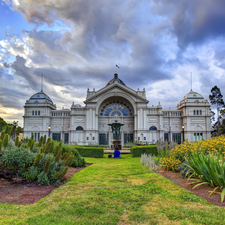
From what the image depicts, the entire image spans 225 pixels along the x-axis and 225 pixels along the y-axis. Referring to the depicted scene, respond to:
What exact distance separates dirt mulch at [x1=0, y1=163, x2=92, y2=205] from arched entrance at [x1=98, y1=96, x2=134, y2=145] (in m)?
40.2

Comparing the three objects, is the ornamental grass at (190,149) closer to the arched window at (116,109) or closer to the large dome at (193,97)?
the arched window at (116,109)

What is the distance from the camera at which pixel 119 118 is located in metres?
49.6

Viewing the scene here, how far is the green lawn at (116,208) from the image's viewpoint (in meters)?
4.96

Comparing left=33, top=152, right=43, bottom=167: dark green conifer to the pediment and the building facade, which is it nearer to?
the building facade

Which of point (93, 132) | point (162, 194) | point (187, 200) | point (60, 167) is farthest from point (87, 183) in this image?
point (93, 132)

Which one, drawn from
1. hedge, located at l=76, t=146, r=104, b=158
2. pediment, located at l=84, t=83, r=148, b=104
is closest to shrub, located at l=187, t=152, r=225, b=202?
hedge, located at l=76, t=146, r=104, b=158

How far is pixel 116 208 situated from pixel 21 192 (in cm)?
390

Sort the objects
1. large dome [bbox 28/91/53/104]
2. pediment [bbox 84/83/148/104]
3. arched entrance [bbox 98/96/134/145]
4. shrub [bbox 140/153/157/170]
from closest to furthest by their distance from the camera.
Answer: shrub [bbox 140/153/157/170], pediment [bbox 84/83/148/104], arched entrance [bbox 98/96/134/145], large dome [bbox 28/91/53/104]

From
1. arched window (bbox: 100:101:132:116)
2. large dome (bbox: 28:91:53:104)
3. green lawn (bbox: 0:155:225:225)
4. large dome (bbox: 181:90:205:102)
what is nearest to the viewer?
green lawn (bbox: 0:155:225:225)

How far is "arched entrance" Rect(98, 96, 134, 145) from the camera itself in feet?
160

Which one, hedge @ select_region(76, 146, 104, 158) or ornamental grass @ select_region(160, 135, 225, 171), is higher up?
ornamental grass @ select_region(160, 135, 225, 171)

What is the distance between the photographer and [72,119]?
4822cm

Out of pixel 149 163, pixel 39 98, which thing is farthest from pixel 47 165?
pixel 39 98

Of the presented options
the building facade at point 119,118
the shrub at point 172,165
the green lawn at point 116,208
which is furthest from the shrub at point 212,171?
the building facade at point 119,118
